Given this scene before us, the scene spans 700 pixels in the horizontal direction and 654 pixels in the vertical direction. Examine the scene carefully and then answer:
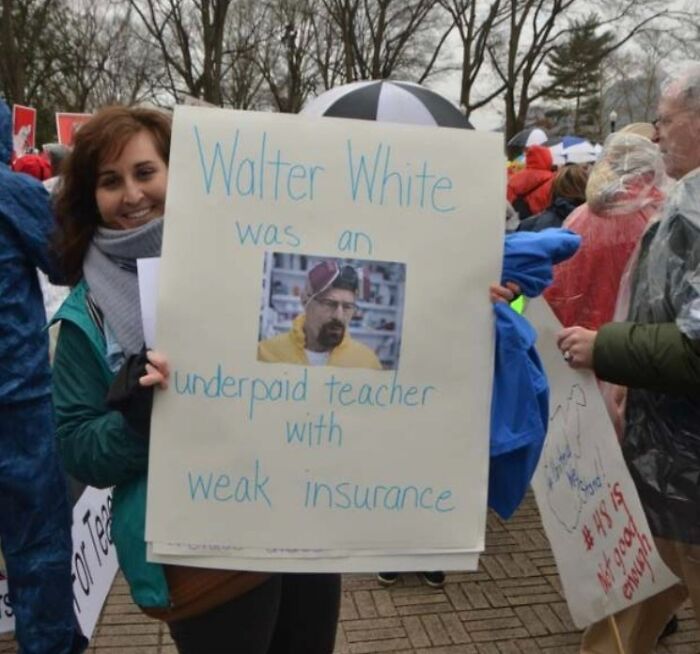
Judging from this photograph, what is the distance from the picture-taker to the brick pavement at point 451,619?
2.72m

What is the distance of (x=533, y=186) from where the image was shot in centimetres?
593

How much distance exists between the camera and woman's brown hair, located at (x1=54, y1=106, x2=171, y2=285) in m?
1.47

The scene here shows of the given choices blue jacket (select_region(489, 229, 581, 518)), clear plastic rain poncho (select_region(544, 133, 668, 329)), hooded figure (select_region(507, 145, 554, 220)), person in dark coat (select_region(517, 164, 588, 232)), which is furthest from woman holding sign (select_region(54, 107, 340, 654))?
hooded figure (select_region(507, 145, 554, 220))

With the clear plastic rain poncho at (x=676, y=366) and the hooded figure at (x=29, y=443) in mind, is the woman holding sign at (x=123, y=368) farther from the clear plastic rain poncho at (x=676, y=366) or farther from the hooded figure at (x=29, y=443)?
the clear plastic rain poncho at (x=676, y=366)

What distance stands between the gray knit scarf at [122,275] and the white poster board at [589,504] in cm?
102

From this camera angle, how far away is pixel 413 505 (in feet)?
4.60

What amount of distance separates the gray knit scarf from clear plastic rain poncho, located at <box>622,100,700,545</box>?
108 centimetres

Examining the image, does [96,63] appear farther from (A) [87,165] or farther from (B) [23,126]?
(A) [87,165]

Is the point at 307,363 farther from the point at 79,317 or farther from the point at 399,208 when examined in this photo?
the point at 79,317

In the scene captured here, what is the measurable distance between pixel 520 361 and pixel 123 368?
71 cm

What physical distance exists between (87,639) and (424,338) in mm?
1811

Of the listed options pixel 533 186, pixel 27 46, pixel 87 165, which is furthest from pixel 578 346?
pixel 27 46

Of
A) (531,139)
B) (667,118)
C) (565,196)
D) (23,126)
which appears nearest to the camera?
(667,118)

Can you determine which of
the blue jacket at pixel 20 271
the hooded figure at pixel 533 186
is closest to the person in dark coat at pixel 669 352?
the blue jacket at pixel 20 271
